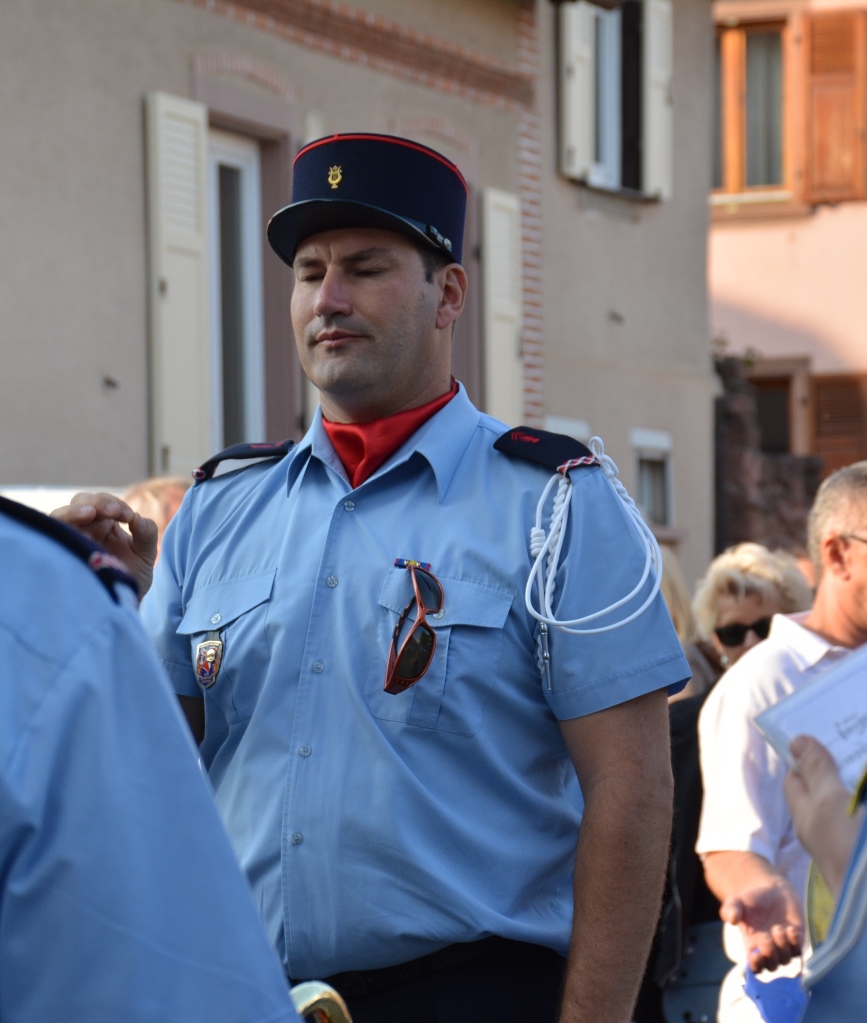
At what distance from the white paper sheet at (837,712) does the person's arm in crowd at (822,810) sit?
0.14 ft

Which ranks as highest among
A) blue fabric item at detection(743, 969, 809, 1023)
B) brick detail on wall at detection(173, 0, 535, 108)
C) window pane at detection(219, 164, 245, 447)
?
brick detail on wall at detection(173, 0, 535, 108)

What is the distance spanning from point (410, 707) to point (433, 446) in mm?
422

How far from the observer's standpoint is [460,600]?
2443mm

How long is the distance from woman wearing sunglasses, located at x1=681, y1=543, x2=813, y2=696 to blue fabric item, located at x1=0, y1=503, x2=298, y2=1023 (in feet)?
15.2

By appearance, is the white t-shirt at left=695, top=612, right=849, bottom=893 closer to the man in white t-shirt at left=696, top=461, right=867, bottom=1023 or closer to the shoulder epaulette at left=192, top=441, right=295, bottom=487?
the man in white t-shirt at left=696, top=461, right=867, bottom=1023

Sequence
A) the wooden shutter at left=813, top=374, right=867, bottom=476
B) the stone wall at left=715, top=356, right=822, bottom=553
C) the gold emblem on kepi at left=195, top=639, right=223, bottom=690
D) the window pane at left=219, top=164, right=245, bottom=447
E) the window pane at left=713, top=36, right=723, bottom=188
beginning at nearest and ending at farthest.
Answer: the gold emblem on kepi at left=195, top=639, right=223, bottom=690
the window pane at left=219, top=164, right=245, bottom=447
the stone wall at left=715, top=356, right=822, bottom=553
the wooden shutter at left=813, top=374, right=867, bottom=476
the window pane at left=713, top=36, right=723, bottom=188

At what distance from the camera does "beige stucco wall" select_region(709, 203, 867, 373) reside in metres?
20.4

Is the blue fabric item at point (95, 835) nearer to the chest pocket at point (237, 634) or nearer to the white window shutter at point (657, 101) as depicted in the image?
the chest pocket at point (237, 634)

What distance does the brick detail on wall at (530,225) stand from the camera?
1329 cm

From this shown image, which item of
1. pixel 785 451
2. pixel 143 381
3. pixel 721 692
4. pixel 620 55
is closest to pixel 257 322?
pixel 143 381

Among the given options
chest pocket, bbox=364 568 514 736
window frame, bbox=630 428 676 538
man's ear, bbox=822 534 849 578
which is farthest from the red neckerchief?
window frame, bbox=630 428 676 538

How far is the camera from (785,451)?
21281mm

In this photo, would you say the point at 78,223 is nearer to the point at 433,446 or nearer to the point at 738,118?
the point at 433,446

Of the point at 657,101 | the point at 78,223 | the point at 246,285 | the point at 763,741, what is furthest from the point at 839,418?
the point at 763,741
